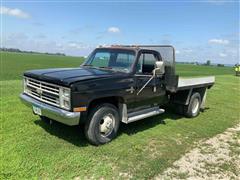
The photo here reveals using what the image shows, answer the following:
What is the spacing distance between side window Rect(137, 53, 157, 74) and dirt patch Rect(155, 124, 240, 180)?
7.03ft

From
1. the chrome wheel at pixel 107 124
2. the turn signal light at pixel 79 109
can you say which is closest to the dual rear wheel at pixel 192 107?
the chrome wheel at pixel 107 124

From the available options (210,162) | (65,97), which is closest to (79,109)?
(65,97)

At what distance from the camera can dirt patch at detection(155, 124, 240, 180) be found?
163 inches

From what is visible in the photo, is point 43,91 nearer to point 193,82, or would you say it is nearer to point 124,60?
point 124,60

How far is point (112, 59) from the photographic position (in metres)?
5.95

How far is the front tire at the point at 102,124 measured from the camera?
4.74 metres

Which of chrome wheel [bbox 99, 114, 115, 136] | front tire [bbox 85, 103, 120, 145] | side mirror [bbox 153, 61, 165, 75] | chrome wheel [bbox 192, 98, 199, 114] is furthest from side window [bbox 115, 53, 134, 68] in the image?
chrome wheel [bbox 192, 98, 199, 114]

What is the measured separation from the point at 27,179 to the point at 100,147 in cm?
164

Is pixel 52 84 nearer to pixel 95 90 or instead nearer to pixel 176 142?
pixel 95 90

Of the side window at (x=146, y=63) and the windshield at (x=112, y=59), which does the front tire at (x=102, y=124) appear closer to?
the windshield at (x=112, y=59)

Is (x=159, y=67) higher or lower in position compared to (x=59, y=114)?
higher

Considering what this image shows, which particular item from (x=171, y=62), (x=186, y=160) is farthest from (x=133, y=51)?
(x=186, y=160)

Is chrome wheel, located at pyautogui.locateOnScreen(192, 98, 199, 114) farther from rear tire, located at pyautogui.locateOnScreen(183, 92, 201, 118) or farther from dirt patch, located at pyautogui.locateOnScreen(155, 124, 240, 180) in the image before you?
Answer: dirt patch, located at pyautogui.locateOnScreen(155, 124, 240, 180)

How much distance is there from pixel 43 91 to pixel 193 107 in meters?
5.11
